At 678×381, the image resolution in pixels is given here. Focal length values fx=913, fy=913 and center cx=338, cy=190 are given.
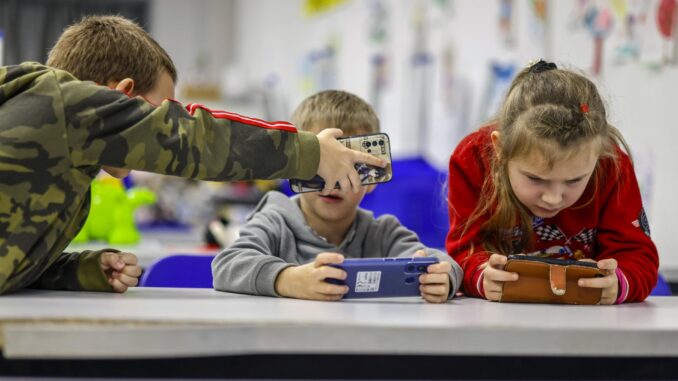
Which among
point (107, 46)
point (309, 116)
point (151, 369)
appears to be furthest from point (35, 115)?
point (309, 116)

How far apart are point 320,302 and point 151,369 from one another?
266mm

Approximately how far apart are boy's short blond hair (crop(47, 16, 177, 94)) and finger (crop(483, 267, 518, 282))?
0.54 metres

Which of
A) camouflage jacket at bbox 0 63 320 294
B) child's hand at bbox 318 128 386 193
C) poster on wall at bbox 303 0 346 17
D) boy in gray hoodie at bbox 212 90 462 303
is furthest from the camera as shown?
poster on wall at bbox 303 0 346 17

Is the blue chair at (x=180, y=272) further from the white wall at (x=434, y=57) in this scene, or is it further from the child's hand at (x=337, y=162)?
the white wall at (x=434, y=57)

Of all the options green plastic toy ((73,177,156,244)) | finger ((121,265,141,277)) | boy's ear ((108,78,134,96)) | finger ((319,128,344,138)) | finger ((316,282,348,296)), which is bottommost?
green plastic toy ((73,177,156,244))

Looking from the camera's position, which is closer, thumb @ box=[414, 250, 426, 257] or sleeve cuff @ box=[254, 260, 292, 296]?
sleeve cuff @ box=[254, 260, 292, 296]

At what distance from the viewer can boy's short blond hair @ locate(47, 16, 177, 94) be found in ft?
4.15

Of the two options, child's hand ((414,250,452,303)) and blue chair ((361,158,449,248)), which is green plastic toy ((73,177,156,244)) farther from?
child's hand ((414,250,452,303))

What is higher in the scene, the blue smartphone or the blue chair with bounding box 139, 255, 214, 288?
the blue smartphone

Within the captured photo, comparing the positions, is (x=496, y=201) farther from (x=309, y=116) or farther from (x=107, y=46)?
(x=107, y=46)

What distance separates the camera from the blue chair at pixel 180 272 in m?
1.65

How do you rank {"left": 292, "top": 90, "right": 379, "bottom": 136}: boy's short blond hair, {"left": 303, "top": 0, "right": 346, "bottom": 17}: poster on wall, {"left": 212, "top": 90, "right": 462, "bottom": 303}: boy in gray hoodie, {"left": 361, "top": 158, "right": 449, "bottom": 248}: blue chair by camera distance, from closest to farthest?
1. {"left": 212, "top": 90, "right": 462, "bottom": 303}: boy in gray hoodie
2. {"left": 292, "top": 90, "right": 379, "bottom": 136}: boy's short blond hair
3. {"left": 361, "top": 158, "right": 449, "bottom": 248}: blue chair
4. {"left": 303, "top": 0, "right": 346, "bottom": 17}: poster on wall

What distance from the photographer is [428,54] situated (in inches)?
161

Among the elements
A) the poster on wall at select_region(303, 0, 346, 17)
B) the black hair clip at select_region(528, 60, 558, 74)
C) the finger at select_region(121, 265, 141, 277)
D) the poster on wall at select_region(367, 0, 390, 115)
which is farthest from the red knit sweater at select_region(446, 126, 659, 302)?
the poster on wall at select_region(303, 0, 346, 17)
